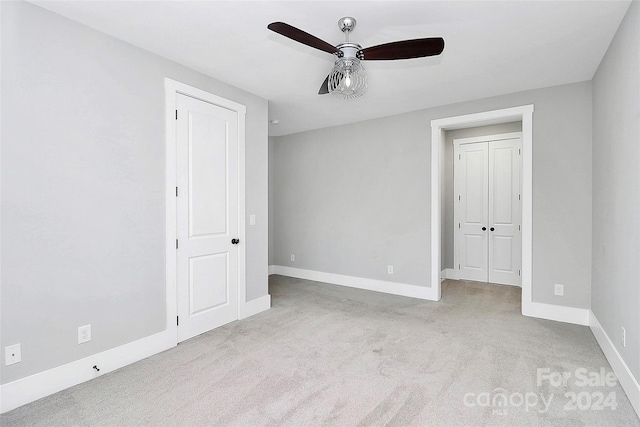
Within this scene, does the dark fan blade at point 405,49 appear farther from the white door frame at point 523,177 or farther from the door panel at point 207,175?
the white door frame at point 523,177

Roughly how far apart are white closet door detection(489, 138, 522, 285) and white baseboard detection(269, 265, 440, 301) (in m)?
1.62

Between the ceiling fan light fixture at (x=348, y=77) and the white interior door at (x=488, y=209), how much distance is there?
12.7ft

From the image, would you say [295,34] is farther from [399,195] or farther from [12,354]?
[399,195]

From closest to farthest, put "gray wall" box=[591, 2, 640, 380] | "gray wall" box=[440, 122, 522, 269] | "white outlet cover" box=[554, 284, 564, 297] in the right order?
"gray wall" box=[591, 2, 640, 380]
"white outlet cover" box=[554, 284, 564, 297]
"gray wall" box=[440, 122, 522, 269]

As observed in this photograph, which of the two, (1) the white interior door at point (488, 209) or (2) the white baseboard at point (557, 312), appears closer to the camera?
(2) the white baseboard at point (557, 312)

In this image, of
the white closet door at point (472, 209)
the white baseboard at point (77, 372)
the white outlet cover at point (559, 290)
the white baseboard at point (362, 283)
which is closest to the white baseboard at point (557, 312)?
the white outlet cover at point (559, 290)

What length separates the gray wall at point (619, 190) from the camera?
212cm

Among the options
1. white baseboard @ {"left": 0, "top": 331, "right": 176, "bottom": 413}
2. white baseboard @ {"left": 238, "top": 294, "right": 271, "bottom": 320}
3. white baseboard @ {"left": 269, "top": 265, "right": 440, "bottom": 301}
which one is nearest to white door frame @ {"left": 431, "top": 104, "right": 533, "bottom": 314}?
white baseboard @ {"left": 269, "top": 265, "right": 440, "bottom": 301}

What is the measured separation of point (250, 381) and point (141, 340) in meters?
1.08

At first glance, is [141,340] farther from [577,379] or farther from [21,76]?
[577,379]

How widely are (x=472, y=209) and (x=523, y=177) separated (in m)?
1.83

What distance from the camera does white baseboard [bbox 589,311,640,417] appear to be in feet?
6.73

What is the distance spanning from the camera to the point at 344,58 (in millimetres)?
2309

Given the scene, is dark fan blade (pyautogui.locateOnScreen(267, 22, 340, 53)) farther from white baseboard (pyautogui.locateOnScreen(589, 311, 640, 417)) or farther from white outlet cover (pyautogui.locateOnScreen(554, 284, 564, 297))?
white outlet cover (pyautogui.locateOnScreen(554, 284, 564, 297))
